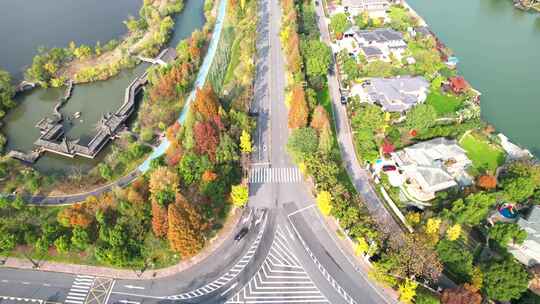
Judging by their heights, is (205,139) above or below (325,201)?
above

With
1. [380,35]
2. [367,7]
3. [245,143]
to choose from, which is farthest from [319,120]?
[367,7]

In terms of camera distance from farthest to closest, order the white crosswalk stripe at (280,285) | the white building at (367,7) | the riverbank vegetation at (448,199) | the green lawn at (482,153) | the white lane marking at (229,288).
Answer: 1. the white building at (367,7)
2. the green lawn at (482,153)
3. the white lane marking at (229,288)
4. the white crosswalk stripe at (280,285)
5. the riverbank vegetation at (448,199)

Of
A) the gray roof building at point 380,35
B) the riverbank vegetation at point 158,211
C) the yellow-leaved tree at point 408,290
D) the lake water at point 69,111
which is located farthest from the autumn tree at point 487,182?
the lake water at point 69,111

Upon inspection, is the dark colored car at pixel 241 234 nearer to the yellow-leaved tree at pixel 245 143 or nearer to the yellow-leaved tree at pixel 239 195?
the yellow-leaved tree at pixel 239 195

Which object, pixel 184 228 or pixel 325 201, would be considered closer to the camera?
pixel 184 228

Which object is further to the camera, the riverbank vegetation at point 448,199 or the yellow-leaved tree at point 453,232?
the yellow-leaved tree at point 453,232

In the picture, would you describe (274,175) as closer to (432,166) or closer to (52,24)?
(432,166)

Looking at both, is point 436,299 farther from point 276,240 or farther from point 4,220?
point 4,220
